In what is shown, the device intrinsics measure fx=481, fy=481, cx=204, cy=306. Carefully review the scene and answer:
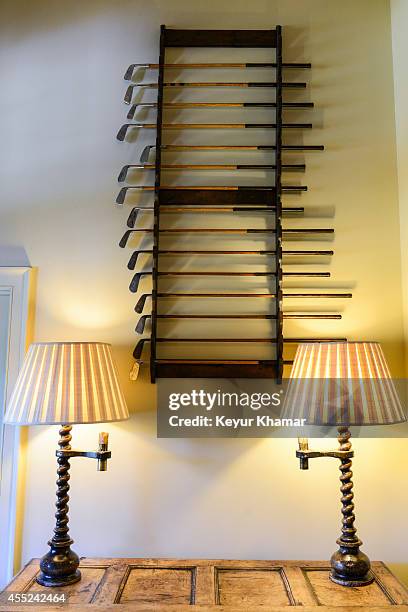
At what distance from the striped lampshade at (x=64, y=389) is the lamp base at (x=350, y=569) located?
82 centimetres

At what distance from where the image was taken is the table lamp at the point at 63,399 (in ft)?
4.77

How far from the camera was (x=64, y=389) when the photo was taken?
148cm

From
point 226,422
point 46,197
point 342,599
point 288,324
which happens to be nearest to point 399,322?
point 288,324

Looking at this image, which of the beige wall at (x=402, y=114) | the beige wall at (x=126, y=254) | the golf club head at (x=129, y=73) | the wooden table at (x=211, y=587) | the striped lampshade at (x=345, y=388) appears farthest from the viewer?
the golf club head at (x=129, y=73)

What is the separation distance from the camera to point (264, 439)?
1.82 m

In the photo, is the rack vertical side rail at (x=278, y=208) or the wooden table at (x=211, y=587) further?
the rack vertical side rail at (x=278, y=208)

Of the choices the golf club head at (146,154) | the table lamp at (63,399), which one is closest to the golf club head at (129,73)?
the golf club head at (146,154)

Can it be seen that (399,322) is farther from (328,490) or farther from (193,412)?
(193,412)

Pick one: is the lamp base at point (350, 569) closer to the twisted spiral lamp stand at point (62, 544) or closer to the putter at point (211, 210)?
the twisted spiral lamp stand at point (62, 544)

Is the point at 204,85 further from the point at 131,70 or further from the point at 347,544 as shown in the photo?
the point at 347,544

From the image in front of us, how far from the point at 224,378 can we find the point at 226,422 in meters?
0.17

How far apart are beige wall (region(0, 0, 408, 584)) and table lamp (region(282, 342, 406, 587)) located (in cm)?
25

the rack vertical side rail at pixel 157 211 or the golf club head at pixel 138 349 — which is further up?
the rack vertical side rail at pixel 157 211

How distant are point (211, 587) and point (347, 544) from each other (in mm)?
447
